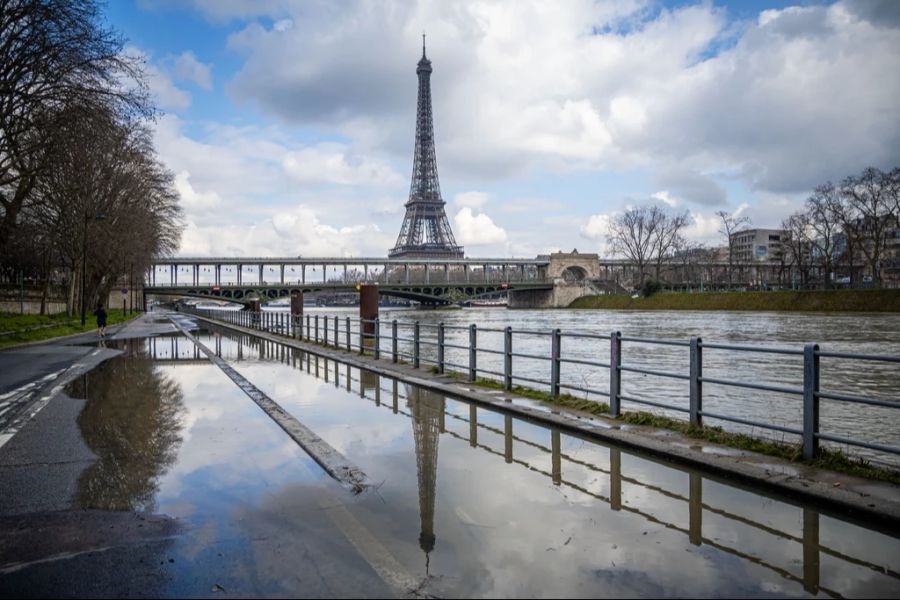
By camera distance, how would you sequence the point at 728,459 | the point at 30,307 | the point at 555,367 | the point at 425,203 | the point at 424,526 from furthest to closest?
the point at 425,203, the point at 30,307, the point at 555,367, the point at 728,459, the point at 424,526

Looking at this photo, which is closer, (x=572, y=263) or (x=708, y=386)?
(x=708, y=386)

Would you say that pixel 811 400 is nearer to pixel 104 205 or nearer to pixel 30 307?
pixel 104 205

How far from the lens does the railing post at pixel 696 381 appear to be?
834cm

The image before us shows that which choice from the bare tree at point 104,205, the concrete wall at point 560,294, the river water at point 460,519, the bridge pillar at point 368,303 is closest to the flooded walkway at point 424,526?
the river water at point 460,519

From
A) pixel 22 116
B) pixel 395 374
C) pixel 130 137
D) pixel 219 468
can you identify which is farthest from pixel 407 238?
pixel 219 468

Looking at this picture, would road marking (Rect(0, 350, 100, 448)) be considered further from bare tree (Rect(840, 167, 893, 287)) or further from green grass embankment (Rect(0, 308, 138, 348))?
bare tree (Rect(840, 167, 893, 287))

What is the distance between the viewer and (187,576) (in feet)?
14.1

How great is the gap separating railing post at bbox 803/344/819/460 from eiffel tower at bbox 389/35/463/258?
127406 millimetres

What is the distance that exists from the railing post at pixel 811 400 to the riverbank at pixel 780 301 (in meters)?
60.8

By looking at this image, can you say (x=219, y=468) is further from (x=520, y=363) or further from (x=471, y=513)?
(x=520, y=363)

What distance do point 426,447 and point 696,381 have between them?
336 cm

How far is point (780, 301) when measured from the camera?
69.9 m

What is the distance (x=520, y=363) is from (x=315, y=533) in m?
18.5

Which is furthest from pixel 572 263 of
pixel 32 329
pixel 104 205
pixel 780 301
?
pixel 32 329
